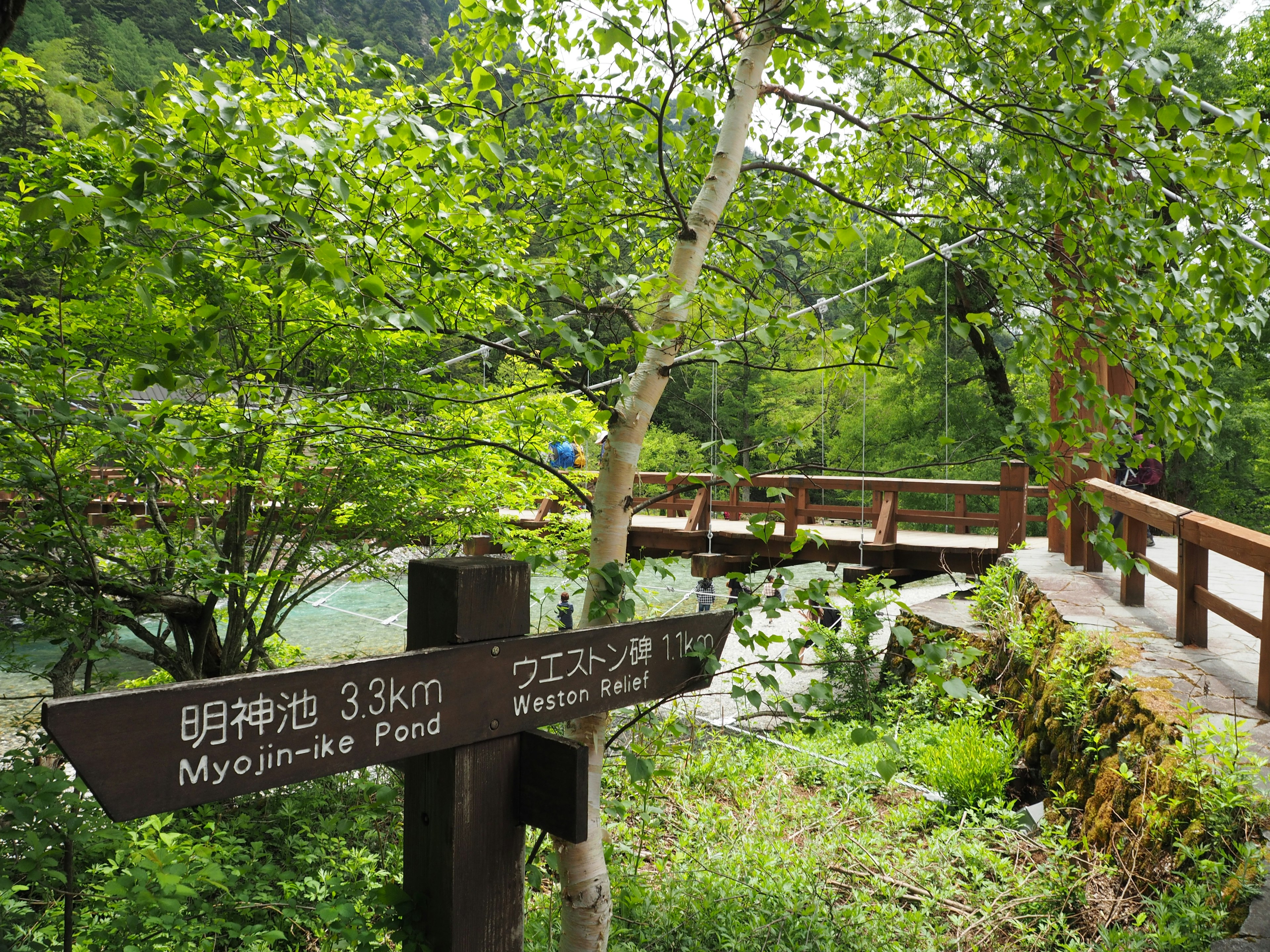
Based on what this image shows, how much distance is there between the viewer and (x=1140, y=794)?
2.54 meters

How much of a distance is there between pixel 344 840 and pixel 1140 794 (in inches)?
124

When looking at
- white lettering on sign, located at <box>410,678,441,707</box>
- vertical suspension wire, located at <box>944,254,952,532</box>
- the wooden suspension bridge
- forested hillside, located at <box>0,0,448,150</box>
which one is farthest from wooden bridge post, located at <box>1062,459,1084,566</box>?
forested hillside, located at <box>0,0,448,150</box>

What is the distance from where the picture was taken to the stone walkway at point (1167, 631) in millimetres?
2898

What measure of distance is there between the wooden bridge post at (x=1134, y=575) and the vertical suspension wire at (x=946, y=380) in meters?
1.04

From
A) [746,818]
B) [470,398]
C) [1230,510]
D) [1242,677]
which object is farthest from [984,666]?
[1230,510]

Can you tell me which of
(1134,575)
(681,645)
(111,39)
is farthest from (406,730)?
(111,39)

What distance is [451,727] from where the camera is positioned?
1241mm

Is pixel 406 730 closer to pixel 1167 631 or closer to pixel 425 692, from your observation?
pixel 425 692

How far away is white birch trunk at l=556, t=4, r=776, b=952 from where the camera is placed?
1821 mm

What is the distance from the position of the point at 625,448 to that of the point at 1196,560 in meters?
2.99

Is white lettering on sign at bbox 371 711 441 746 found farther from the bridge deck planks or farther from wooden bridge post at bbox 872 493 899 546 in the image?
wooden bridge post at bbox 872 493 899 546

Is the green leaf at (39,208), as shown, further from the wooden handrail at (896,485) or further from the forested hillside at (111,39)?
the forested hillside at (111,39)

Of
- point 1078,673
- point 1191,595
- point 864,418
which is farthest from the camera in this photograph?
point 864,418

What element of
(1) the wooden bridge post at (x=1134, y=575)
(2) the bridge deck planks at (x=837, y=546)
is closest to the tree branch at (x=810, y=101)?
(1) the wooden bridge post at (x=1134, y=575)
